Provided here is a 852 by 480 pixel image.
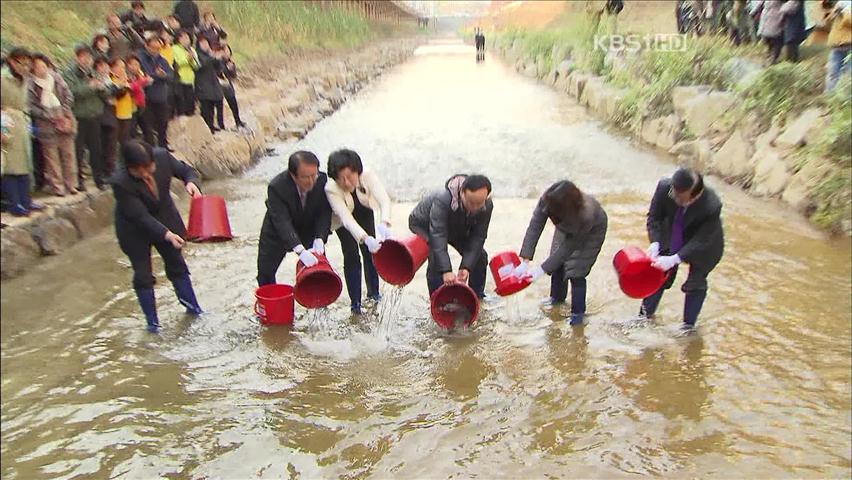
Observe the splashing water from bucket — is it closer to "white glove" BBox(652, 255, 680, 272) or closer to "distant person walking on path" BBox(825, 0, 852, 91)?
"white glove" BBox(652, 255, 680, 272)

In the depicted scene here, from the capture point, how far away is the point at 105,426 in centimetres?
339

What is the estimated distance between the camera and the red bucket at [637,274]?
4152 mm

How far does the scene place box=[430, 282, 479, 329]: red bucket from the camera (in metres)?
4.27

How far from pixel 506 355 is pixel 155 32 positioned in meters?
6.71

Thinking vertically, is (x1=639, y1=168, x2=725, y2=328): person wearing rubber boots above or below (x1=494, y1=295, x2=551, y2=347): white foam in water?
above

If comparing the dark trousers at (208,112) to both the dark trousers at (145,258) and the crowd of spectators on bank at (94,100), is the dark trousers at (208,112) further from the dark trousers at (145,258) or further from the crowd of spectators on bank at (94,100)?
the dark trousers at (145,258)

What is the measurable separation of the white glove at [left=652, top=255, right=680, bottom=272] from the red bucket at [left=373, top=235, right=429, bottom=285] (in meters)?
1.48

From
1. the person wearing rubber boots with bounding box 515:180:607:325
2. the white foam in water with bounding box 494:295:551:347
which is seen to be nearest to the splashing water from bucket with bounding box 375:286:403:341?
the white foam in water with bounding box 494:295:551:347

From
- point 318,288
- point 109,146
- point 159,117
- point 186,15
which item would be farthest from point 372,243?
point 186,15

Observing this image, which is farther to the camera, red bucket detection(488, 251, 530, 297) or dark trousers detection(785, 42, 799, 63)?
dark trousers detection(785, 42, 799, 63)

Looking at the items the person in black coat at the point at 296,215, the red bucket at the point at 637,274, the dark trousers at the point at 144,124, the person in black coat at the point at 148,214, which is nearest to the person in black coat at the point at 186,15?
the dark trousers at the point at 144,124

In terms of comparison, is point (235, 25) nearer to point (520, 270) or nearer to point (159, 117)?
point (159, 117)

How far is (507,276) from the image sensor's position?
4223 mm

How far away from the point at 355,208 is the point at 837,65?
6.08 m
